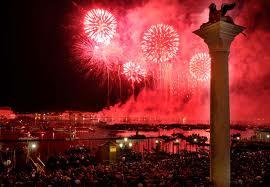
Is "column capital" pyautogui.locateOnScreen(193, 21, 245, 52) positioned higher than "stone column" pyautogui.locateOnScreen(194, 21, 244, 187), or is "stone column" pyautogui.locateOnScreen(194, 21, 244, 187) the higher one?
"column capital" pyautogui.locateOnScreen(193, 21, 245, 52)

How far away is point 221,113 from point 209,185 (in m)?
1.72

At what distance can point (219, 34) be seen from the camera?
7324mm

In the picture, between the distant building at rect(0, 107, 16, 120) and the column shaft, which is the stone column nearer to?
the column shaft

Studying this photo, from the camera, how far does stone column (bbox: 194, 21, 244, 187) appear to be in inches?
291

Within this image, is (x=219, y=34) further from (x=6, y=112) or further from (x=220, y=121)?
(x=6, y=112)

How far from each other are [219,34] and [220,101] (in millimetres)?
1556

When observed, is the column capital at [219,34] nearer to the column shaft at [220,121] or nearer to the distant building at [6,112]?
the column shaft at [220,121]

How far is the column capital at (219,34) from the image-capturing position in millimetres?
7295

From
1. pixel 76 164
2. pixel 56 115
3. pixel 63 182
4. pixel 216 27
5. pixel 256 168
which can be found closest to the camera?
pixel 216 27

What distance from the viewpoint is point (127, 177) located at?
8.66 meters

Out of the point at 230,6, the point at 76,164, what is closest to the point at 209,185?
the point at 230,6

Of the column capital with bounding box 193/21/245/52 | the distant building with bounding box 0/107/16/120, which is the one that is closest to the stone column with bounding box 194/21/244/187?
the column capital with bounding box 193/21/245/52

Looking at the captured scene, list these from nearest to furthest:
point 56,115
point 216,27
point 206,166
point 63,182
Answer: point 216,27, point 63,182, point 206,166, point 56,115

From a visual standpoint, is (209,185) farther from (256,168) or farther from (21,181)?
(21,181)
